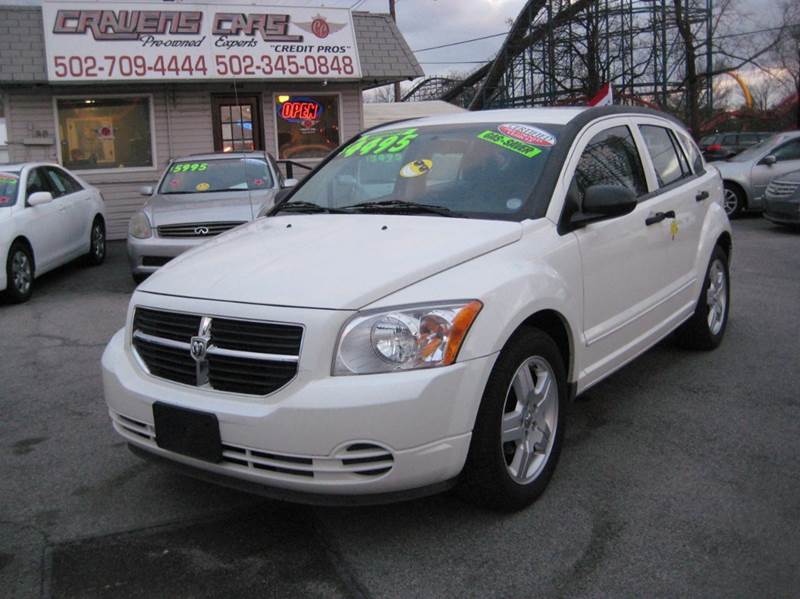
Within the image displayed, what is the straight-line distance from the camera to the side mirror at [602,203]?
3.70 m

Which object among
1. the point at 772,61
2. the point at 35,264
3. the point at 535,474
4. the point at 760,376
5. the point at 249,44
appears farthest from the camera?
the point at 772,61

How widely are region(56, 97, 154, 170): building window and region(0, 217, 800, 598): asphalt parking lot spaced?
414 inches

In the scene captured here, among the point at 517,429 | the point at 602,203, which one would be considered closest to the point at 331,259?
the point at 517,429

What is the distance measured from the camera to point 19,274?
8484mm

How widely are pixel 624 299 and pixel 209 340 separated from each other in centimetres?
223

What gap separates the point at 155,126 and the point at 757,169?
10.8m

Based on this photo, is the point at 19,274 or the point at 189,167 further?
the point at 189,167

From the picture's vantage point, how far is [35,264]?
29.1ft

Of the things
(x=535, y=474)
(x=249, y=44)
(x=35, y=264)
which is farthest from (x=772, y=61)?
(x=535, y=474)

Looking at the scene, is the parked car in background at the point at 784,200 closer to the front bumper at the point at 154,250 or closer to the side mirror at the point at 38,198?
the front bumper at the point at 154,250

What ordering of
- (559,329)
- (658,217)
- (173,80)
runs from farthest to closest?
1. (173,80)
2. (658,217)
3. (559,329)

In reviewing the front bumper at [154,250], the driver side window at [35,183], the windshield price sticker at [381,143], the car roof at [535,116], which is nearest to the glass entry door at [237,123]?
the driver side window at [35,183]

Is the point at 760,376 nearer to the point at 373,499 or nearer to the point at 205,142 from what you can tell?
the point at 373,499

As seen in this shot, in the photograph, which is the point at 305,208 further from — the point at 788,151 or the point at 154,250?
the point at 788,151
